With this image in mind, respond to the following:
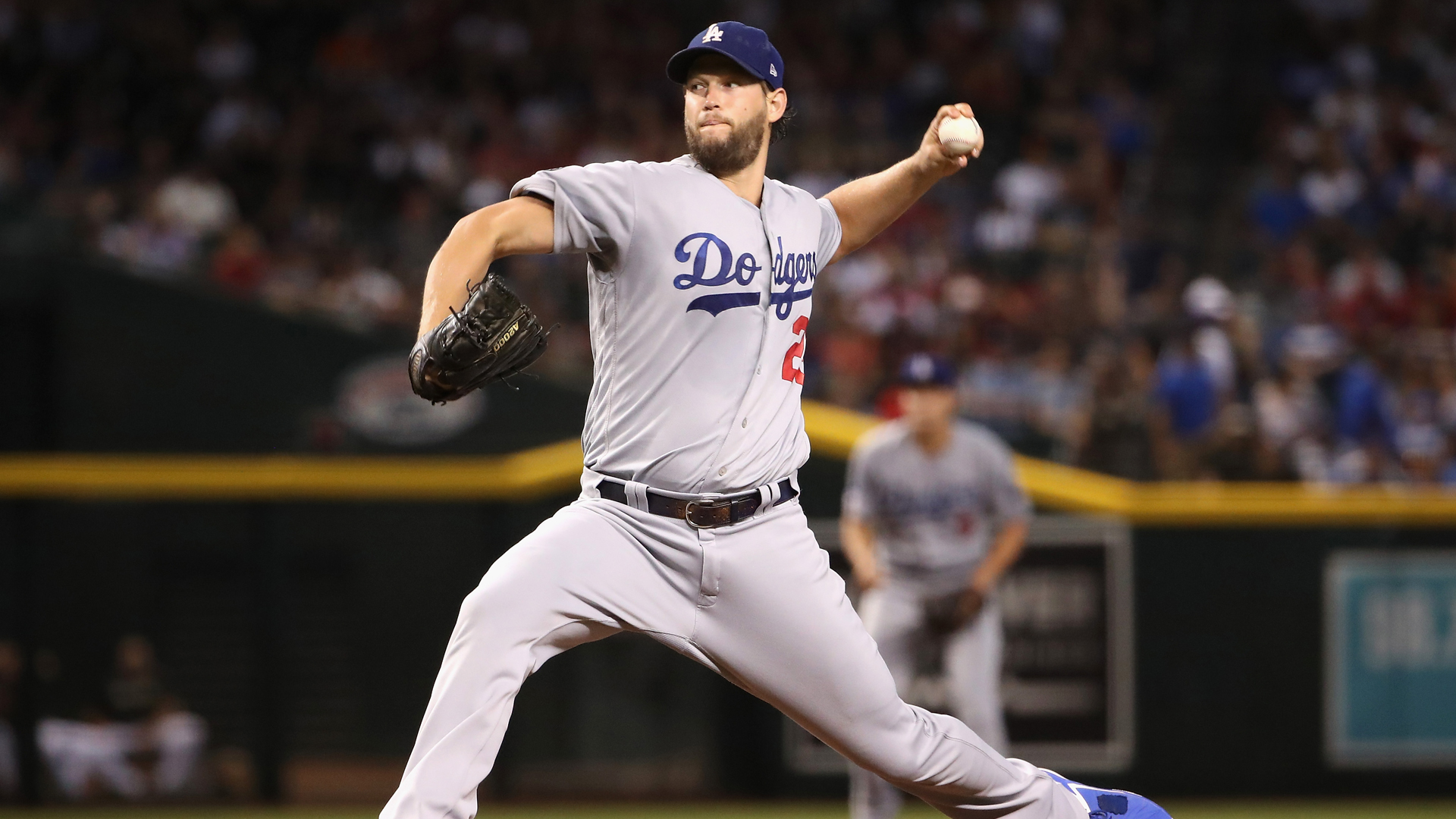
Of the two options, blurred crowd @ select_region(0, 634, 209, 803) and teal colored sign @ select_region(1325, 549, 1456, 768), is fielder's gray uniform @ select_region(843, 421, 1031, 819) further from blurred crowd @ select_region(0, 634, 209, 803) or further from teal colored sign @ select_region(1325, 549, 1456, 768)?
blurred crowd @ select_region(0, 634, 209, 803)

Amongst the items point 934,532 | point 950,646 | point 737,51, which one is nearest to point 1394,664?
point 950,646

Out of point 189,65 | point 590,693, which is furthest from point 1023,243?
point 189,65

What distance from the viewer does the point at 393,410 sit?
10.1 meters

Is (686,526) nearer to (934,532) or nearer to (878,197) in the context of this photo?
(878,197)

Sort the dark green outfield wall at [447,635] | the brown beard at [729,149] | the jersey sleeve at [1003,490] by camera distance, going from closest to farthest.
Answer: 1. the brown beard at [729,149]
2. the jersey sleeve at [1003,490]
3. the dark green outfield wall at [447,635]

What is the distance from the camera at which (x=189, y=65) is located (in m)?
13.1

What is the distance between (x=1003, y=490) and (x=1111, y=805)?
2.85 meters

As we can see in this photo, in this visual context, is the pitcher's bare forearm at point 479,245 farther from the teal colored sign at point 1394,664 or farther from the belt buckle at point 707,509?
the teal colored sign at point 1394,664

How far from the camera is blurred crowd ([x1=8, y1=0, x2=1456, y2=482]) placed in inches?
388

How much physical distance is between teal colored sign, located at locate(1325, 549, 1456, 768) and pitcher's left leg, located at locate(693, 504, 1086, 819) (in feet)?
15.8

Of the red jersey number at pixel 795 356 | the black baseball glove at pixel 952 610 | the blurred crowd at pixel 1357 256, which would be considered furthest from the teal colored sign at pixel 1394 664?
the red jersey number at pixel 795 356

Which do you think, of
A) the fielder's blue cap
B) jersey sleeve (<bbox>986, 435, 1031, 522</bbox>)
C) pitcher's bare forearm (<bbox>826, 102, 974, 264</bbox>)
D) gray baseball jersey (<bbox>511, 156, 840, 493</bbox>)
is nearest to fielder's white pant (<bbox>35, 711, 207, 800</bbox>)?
the fielder's blue cap

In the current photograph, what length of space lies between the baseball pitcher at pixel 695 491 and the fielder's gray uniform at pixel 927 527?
2.79 metres

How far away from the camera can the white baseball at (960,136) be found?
12.1ft
